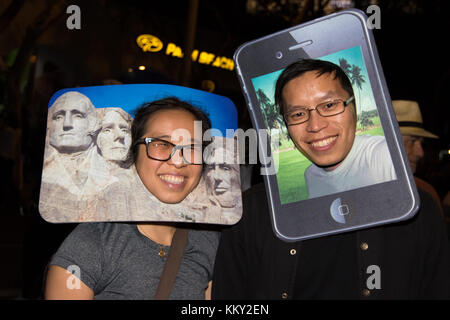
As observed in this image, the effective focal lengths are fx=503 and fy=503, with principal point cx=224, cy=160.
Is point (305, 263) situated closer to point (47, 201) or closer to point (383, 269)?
point (383, 269)

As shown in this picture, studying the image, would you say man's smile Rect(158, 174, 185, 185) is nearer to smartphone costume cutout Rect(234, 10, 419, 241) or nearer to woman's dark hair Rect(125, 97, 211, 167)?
woman's dark hair Rect(125, 97, 211, 167)

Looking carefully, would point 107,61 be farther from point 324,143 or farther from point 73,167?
point 324,143

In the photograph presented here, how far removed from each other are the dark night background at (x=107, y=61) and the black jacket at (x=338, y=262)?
0.57 metres

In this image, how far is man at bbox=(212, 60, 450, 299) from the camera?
4.14ft

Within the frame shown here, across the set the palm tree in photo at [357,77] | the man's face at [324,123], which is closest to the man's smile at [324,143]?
the man's face at [324,123]

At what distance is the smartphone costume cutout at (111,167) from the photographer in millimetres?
1362

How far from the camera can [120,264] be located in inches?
58.2

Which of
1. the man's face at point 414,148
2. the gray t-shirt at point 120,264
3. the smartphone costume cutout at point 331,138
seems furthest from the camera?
the man's face at point 414,148

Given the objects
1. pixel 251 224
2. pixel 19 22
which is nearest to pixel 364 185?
pixel 251 224

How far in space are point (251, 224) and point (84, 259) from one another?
488mm

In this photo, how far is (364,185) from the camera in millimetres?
1255

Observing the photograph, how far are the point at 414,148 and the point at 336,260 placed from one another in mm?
1985

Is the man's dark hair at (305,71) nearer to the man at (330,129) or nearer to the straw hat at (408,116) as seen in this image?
the man at (330,129)

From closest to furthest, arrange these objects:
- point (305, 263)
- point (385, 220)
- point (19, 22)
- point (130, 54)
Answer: point (385, 220), point (305, 263), point (19, 22), point (130, 54)
